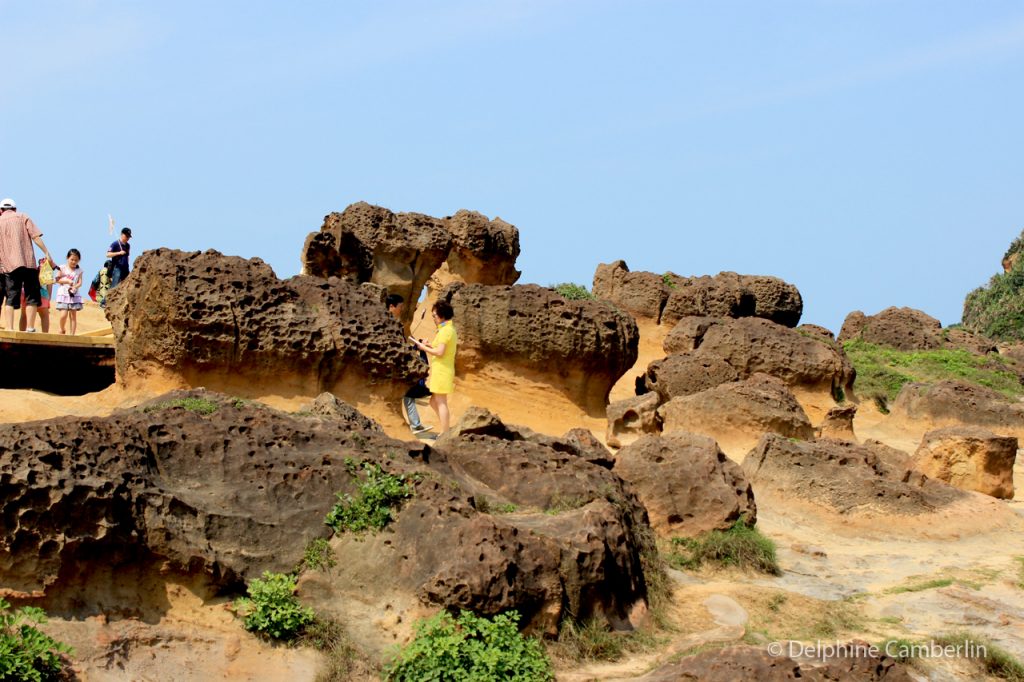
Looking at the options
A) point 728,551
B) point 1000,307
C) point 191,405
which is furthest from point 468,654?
point 1000,307

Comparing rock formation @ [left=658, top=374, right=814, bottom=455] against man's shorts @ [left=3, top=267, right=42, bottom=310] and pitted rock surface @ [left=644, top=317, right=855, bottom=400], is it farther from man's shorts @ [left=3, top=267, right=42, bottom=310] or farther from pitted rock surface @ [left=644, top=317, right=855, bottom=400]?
man's shorts @ [left=3, top=267, right=42, bottom=310]

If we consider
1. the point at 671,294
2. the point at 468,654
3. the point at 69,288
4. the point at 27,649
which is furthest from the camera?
the point at 671,294

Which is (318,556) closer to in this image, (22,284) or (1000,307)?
(22,284)

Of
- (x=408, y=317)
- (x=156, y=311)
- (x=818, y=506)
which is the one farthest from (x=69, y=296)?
(x=818, y=506)

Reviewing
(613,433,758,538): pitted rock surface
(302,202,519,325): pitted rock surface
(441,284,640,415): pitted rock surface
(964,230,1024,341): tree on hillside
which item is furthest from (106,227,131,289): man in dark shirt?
(964,230,1024,341): tree on hillside

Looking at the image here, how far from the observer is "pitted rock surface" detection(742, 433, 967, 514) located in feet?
33.0

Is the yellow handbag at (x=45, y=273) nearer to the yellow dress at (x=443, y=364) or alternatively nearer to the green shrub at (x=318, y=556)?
the yellow dress at (x=443, y=364)

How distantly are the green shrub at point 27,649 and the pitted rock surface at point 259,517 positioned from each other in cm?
23

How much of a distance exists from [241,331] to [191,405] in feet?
10.7

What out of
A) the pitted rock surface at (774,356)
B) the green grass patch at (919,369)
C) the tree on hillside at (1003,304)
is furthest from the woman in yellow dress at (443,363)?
the tree on hillside at (1003,304)

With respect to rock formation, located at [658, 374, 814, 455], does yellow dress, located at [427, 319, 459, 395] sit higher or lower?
higher

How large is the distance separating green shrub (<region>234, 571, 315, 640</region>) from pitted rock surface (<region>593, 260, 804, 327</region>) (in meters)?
16.0

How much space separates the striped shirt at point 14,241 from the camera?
11.5m

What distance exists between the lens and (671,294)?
22.2m
